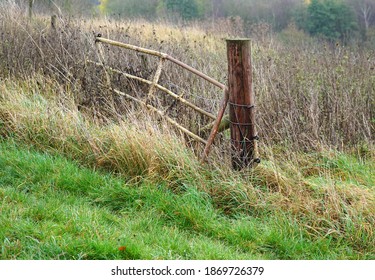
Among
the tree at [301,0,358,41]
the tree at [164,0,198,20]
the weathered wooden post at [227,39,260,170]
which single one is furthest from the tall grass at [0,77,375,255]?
the tree at [164,0,198,20]

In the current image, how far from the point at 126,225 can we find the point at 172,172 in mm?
929

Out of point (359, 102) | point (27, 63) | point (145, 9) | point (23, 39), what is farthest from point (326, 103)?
point (145, 9)

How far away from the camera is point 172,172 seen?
16.8 feet

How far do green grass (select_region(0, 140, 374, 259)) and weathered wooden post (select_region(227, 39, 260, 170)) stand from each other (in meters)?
0.65

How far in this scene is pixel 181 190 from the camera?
5078mm

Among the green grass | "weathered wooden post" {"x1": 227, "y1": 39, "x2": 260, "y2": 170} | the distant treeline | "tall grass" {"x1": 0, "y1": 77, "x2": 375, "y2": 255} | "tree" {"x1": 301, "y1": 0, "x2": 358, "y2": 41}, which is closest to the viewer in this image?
the green grass

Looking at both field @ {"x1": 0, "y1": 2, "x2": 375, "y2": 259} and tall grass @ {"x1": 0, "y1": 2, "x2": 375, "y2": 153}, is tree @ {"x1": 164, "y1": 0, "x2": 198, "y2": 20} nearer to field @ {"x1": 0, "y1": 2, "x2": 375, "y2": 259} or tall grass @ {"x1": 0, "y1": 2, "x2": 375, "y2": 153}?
tall grass @ {"x1": 0, "y1": 2, "x2": 375, "y2": 153}

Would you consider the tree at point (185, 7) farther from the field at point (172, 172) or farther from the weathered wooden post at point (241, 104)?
the weathered wooden post at point (241, 104)

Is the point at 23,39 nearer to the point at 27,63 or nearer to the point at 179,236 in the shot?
the point at 27,63

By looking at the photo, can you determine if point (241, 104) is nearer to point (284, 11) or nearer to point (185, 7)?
point (284, 11)

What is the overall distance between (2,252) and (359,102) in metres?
5.25

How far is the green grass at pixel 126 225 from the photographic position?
3840mm

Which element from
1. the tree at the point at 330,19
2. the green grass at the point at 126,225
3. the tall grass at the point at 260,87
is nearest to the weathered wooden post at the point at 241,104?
the tall grass at the point at 260,87

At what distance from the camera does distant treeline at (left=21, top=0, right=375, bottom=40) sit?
25.3 metres
